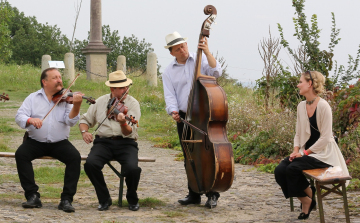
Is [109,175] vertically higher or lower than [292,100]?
lower

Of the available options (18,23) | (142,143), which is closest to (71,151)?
(142,143)

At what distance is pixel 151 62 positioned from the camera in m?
21.2

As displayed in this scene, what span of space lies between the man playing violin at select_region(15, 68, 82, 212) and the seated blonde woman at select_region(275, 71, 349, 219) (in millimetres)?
2181

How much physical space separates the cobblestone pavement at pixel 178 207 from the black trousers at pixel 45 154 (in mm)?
218

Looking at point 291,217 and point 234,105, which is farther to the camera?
point 234,105

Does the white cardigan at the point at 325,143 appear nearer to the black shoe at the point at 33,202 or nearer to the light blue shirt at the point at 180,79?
the light blue shirt at the point at 180,79

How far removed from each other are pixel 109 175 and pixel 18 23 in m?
37.6

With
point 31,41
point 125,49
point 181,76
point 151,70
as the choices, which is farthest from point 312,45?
point 31,41

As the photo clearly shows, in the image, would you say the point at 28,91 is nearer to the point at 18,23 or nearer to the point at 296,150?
the point at 296,150

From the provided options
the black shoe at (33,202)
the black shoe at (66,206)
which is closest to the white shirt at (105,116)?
the black shoe at (66,206)

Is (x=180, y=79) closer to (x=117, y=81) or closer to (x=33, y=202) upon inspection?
(x=117, y=81)

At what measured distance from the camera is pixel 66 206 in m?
5.45

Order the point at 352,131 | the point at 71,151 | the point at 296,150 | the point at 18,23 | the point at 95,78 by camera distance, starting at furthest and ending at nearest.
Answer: the point at 18,23
the point at 95,78
the point at 352,131
the point at 71,151
the point at 296,150

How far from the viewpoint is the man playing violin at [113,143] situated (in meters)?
5.64
